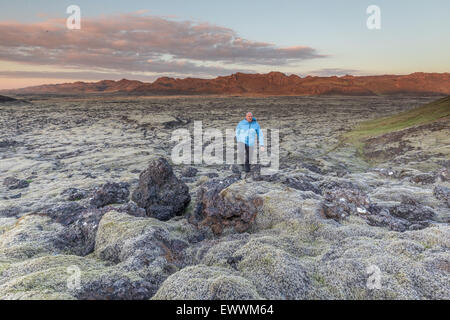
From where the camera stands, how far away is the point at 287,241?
6449 mm

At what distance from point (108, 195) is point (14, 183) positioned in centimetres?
761

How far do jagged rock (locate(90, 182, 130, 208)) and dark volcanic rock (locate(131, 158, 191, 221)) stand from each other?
485mm

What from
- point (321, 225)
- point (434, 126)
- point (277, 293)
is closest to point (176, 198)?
point (321, 225)

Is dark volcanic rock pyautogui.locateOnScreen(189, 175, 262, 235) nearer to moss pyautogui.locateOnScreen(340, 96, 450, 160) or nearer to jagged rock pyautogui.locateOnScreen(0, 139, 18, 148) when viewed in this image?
moss pyautogui.locateOnScreen(340, 96, 450, 160)

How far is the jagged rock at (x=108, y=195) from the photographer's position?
9797 mm

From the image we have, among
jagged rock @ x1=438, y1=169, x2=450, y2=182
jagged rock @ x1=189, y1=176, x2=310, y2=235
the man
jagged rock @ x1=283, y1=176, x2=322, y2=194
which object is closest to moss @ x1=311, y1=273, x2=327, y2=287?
jagged rock @ x1=189, y1=176, x2=310, y2=235

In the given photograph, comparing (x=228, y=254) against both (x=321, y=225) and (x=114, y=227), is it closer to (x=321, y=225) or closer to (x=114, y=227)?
(x=321, y=225)

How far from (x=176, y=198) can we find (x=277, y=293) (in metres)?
5.98

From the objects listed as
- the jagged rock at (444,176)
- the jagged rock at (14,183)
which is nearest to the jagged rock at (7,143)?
the jagged rock at (14,183)

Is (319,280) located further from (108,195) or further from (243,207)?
(108,195)

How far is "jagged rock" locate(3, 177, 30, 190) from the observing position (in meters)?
13.7

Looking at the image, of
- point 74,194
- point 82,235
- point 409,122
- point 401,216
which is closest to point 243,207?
point 82,235

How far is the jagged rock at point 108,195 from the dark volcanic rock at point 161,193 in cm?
48
